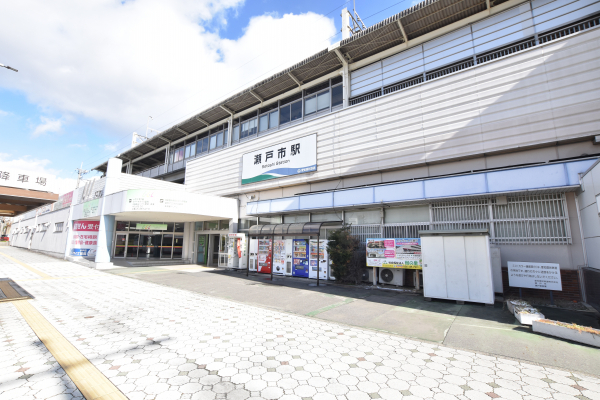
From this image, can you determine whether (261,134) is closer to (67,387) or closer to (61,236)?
(67,387)

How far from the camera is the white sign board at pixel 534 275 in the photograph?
7553 mm

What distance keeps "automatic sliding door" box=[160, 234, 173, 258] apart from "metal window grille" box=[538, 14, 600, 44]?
25395mm

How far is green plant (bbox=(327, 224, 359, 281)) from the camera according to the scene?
11.4 metres

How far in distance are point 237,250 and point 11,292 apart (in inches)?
387

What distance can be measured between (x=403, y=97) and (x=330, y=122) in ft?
12.8

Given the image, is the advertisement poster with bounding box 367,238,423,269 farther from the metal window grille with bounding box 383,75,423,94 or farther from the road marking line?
the metal window grille with bounding box 383,75,423,94

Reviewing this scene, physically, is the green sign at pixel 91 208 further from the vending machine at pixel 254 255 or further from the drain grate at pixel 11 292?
the vending machine at pixel 254 255

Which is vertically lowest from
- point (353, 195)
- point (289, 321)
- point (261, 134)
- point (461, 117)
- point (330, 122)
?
point (289, 321)

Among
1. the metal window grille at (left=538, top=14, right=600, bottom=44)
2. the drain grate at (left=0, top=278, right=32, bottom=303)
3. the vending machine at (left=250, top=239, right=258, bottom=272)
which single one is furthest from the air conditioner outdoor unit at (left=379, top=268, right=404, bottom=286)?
the drain grate at (left=0, top=278, right=32, bottom=303)

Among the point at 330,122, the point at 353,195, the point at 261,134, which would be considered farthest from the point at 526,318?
the point at 261,134

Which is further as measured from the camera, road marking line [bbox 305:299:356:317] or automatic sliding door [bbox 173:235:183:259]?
automatic sliding door [bbox 173:235:183:259]

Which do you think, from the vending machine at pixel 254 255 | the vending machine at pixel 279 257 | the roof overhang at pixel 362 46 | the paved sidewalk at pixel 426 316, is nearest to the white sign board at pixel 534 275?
the paved sidewalk at pixel 426 316

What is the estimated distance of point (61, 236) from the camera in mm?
24094

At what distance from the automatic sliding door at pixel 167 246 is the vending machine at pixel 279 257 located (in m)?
12.1
